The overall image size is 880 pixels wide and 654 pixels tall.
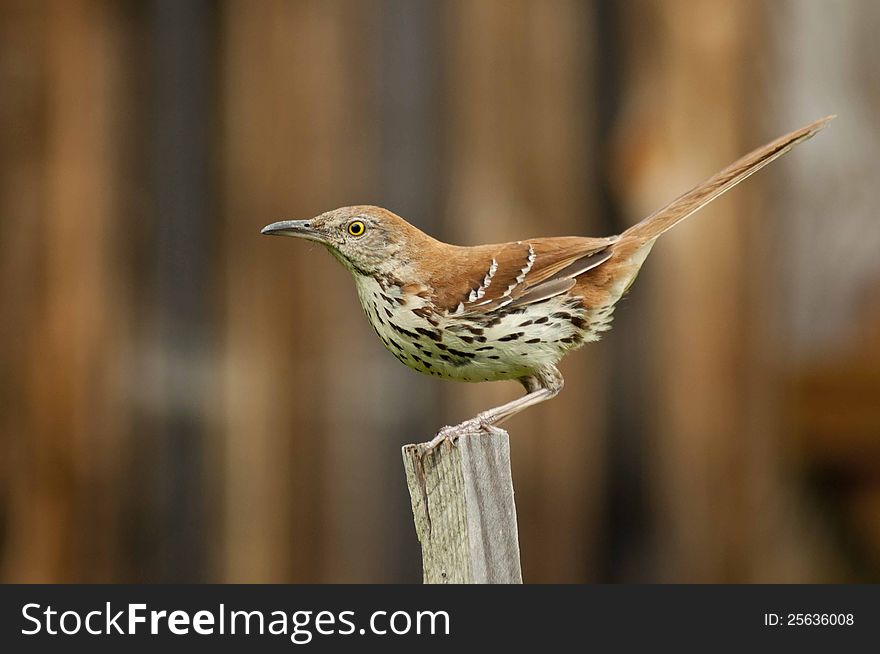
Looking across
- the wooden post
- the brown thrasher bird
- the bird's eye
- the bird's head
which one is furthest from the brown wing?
the wooden post

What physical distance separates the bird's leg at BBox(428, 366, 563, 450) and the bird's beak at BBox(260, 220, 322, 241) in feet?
2.24

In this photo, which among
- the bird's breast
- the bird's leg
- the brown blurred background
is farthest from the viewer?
the brown blurred background

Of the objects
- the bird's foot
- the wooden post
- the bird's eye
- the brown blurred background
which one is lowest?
the wooden post

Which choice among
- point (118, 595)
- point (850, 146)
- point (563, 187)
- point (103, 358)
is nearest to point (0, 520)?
point (103, 358)

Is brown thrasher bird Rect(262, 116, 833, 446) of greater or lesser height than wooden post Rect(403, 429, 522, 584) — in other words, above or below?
above

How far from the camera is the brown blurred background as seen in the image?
584 centimetres

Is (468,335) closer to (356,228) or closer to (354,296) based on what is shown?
(356,228)

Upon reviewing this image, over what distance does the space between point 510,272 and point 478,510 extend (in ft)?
2.69

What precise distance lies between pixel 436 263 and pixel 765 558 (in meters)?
3.01

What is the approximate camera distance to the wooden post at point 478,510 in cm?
298

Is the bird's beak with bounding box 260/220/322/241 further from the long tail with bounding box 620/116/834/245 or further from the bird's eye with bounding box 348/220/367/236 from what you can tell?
the long tail with bounding box 620/116/834/245

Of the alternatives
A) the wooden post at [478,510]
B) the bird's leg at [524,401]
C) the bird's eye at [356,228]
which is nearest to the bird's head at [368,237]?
the bird's eye at [356,228]

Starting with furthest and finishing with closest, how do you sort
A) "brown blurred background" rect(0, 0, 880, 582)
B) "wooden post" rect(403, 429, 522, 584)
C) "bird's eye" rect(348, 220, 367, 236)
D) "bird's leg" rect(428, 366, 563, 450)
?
"brown blurred background" rect(0, 0, 880, 582) → "bird's eye" rect(348, 220, 367, 236) → "bird's leg" rect(428, 366, 563, 450) → "wooden post" rect(403, 429, 522, 584)

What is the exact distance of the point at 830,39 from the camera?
243 inches
